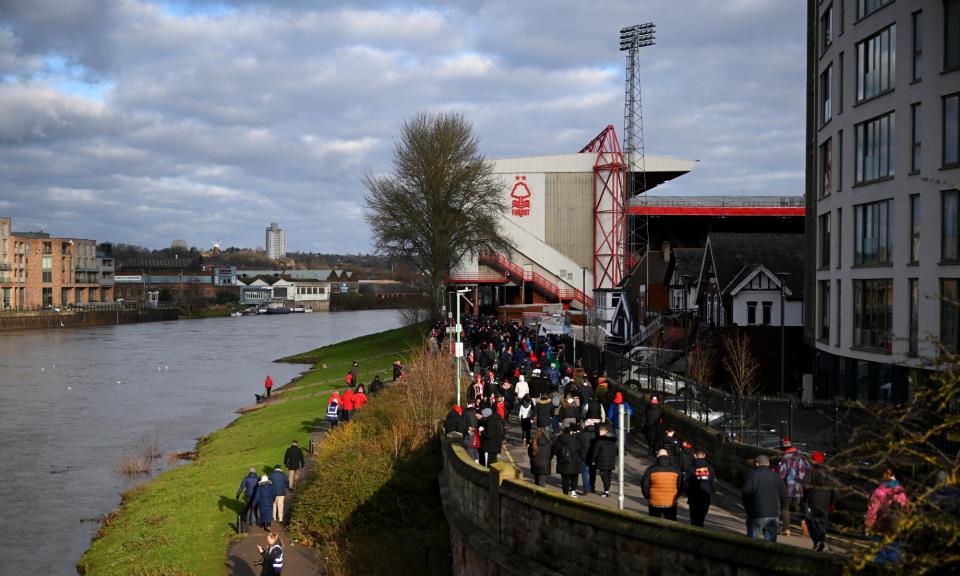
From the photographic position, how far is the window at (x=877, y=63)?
26638 millimetres

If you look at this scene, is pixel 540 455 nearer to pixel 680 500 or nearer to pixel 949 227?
pixel 680 500

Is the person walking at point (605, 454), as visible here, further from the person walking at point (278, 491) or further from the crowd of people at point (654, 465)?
the person walking at point (278, 491)

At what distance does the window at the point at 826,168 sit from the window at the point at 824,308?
3.48 meters

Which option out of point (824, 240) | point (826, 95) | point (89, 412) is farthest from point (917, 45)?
point (89, 412)

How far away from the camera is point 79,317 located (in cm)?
13762

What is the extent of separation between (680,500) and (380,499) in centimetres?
863

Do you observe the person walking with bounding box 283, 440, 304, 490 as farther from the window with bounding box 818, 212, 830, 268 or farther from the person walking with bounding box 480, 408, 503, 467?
the window with bounding box 818, 212, 830, 268

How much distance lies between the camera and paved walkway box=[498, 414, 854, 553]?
12.9 m

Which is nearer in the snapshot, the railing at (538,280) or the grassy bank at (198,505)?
the grassy bank at (198,505)

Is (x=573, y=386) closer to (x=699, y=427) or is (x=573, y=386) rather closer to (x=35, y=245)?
(x=699, y=427)

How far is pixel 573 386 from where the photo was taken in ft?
74.8

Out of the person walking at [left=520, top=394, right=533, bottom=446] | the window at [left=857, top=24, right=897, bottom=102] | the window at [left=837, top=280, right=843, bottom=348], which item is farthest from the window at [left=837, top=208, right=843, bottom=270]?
the person walking at [left=520, top=394, right=533, bottom=446]

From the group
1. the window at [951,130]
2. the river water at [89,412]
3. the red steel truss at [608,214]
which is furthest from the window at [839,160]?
the red steel truss at [608,214]

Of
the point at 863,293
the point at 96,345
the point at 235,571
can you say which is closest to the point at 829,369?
the point at 863,293
